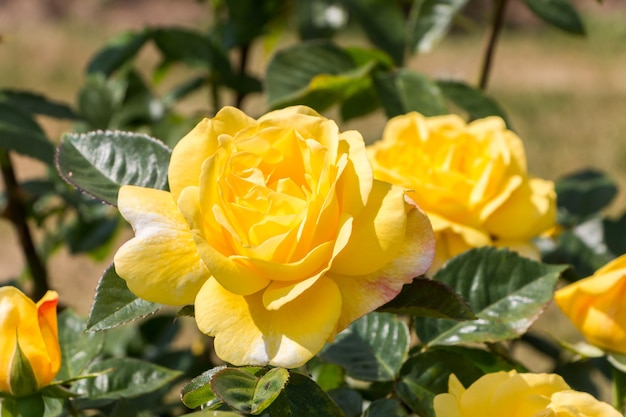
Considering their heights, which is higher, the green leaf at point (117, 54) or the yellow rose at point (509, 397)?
the yellow rose at point (509, 397)

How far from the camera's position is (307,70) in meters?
0.95

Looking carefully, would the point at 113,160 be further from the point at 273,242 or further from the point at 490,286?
the point at 490,286

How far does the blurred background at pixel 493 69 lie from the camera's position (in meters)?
3.34

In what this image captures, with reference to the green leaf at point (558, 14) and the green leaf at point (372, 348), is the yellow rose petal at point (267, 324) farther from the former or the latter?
the green leaf at point (558, 14)

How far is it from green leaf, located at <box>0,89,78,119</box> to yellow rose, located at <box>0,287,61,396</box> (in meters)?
0.51

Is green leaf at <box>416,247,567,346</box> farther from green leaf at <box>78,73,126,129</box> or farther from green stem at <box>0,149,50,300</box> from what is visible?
green leaf at <box>78,73,126,129</box>

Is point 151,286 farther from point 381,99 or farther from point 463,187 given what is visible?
point 381,99

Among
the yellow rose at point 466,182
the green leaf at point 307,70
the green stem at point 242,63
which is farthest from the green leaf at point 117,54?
the yellow rose at point 466,182

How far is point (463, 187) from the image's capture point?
2.31ft

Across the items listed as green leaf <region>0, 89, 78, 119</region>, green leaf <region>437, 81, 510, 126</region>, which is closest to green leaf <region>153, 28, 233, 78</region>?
green leaf <region>0, 89, 78, 119</region>

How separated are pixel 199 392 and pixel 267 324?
0.06 meters

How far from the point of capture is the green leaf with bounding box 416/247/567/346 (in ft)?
2.00

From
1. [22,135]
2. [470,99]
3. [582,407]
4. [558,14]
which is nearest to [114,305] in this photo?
[582,407]

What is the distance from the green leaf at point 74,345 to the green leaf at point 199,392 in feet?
0.55
